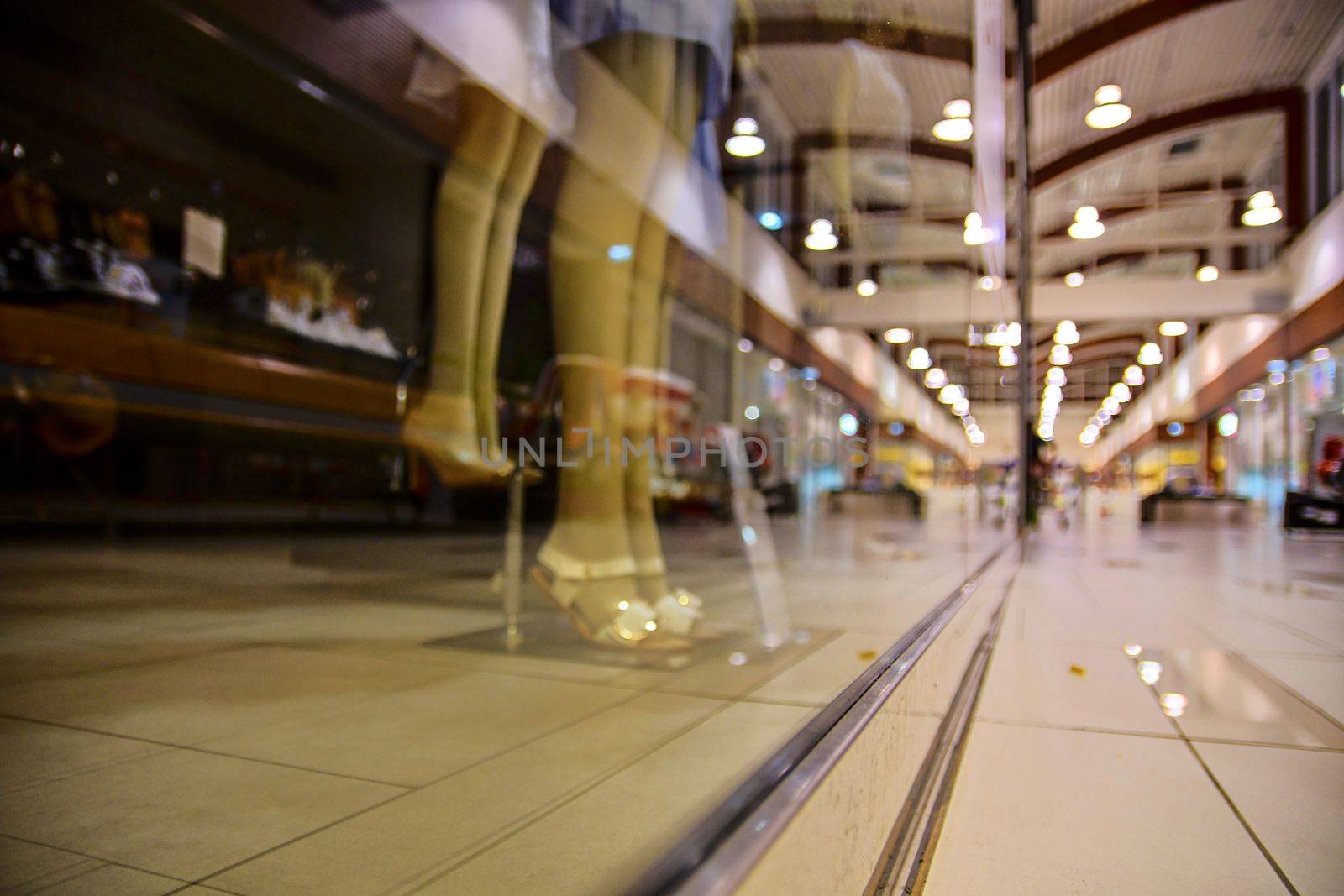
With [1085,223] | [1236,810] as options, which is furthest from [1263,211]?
[1236,810]

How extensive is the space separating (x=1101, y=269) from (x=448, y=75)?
13.6 meters

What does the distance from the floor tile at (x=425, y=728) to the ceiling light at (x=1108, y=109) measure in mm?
7369

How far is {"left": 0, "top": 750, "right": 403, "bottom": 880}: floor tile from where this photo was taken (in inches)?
23.4

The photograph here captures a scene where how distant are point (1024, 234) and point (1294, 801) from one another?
396cm

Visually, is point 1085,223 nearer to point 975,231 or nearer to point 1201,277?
point 1201,277

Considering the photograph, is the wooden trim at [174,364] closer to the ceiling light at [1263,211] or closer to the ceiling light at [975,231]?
the ceiling light at [975,231]

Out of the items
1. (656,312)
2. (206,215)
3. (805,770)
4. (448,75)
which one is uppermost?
(206,215)

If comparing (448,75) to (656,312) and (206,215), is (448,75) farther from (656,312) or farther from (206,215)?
(206,215)

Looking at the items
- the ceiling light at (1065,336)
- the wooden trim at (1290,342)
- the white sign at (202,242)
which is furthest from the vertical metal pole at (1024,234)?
the ceiling light at (1065,336)

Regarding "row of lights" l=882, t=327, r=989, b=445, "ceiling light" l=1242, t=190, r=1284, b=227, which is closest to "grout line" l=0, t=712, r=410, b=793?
"row of lights" l=882, t=327, r=989, b=445

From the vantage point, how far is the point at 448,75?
2.27m

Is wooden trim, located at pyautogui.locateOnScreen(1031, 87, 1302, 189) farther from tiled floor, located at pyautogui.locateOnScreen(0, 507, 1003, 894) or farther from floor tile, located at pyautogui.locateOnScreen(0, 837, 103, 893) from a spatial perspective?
floor tile, located at pyautogui.locateOnScreen(0, 837, 103, 893)

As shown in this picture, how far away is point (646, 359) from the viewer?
5.48 ft

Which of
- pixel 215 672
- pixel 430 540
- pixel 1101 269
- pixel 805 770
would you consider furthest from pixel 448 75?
pixel 1101 269
